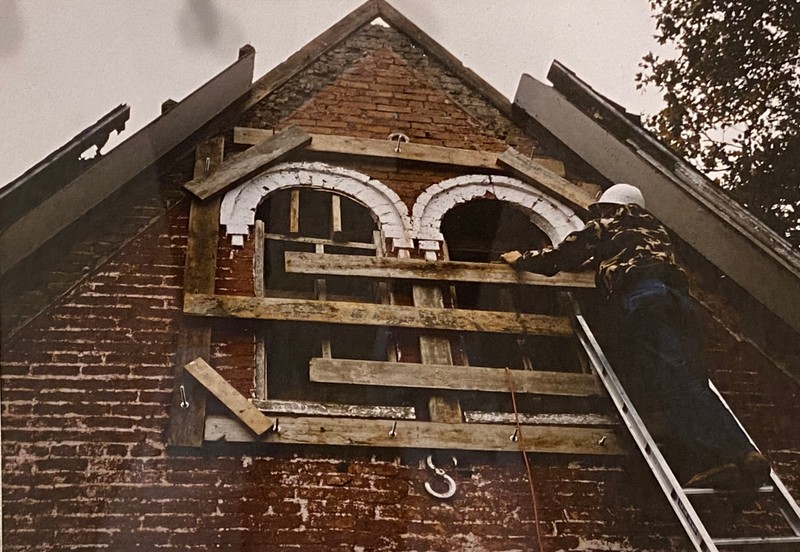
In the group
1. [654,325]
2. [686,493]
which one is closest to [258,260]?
[654,325]

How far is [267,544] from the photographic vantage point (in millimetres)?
3850

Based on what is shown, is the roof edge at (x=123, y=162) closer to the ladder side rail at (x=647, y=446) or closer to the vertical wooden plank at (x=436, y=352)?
the vertical wooden plank at (x=436, y=352)

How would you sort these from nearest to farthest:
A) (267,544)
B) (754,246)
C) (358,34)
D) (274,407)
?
(267,544) < (274,407) < (754,246) < (358,34)

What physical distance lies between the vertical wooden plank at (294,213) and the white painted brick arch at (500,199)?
0.82 meters

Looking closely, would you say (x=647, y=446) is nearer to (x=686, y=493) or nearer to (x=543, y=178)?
(x=686, y=493)

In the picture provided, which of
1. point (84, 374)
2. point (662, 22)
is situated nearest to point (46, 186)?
point (84, 374)

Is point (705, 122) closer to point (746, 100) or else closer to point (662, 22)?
point (746, 100)

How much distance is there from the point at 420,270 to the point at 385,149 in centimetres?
134

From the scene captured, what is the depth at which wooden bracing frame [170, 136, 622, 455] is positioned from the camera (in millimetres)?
4332

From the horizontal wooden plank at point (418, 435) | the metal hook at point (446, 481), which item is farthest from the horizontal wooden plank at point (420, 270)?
the metal hook at point (446, 481)

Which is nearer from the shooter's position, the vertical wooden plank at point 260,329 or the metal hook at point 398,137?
the vertical wooden plank at point 260,329

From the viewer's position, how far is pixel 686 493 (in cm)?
404

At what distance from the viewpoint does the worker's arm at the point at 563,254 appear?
17.1 ft

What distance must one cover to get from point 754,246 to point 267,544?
371cm
